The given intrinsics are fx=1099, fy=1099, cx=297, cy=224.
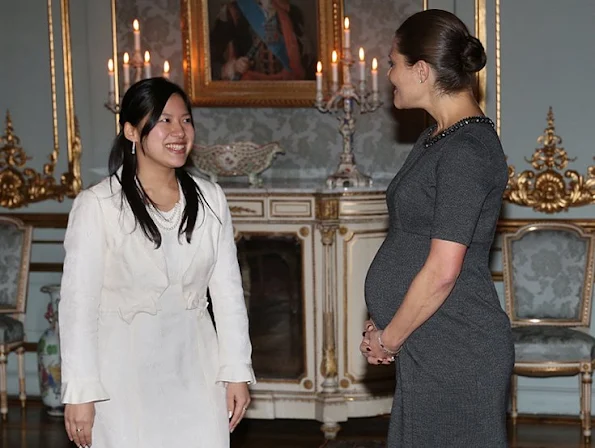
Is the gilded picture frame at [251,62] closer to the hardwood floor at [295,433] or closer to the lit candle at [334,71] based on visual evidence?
the lit candle at [334,71]

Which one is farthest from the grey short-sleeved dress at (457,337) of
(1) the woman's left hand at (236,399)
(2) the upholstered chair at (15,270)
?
(2) the upholstered chair at (15,270)

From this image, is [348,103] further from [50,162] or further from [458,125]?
[458,125]

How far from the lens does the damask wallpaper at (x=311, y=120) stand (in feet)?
19.1

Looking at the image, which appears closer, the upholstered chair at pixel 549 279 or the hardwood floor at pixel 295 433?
the hardwood floor at pixel 295 433

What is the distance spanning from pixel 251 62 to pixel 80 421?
137 inches

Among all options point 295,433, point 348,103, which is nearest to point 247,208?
point 348,103

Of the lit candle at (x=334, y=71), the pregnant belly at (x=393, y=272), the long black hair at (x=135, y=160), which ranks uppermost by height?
the lit candle at (x=334, y=71)

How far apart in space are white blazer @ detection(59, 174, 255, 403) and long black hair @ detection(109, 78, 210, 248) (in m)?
0.02

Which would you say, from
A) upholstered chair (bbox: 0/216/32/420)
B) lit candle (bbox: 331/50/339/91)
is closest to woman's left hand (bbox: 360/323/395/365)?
lit candle (bbox: 331/50/339/91)

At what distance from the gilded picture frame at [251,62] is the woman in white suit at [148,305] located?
2.97m

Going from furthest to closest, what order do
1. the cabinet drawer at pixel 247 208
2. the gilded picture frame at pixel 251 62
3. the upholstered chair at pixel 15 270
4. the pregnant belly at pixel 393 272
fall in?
1. the upholstered chair at pixel 15 270
2. the gilded picture frame at pixel 251 62
3. the cabinet drawer at pixel 247 208
4. the pregnant belly at pixel 393 272

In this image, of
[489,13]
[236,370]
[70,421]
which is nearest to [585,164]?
[489,13]

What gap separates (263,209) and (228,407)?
2.48 meters

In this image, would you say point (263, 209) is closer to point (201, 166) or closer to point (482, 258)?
point (201, 166)
